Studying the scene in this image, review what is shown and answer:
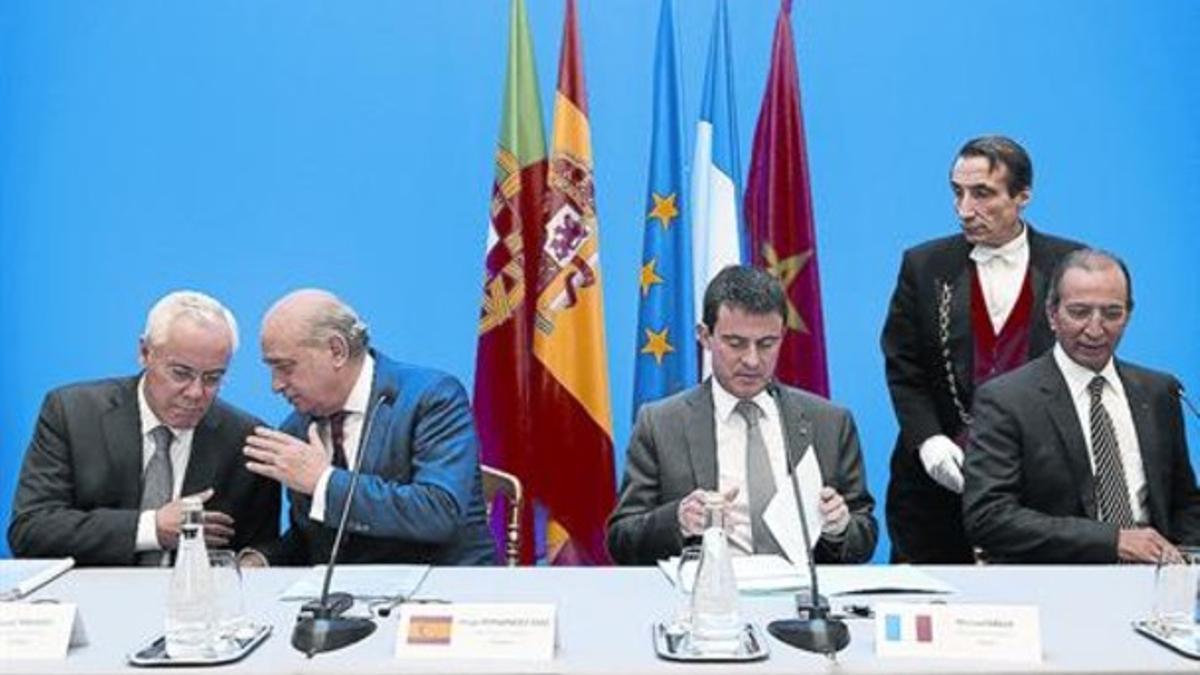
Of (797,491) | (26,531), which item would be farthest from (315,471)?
(797,491)

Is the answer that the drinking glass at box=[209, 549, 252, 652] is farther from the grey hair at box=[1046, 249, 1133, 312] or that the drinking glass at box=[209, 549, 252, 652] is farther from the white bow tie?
the white bow tie

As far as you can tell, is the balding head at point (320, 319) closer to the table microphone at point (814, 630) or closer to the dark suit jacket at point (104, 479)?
the dark suit jacket at point (104, 479)

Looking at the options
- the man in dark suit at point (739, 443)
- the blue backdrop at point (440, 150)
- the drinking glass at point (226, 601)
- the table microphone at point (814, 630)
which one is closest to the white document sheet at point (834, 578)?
the table microphone at point (814, 630)

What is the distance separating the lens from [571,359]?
4.77 metres

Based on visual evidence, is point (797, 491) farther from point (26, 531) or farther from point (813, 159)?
point (813, 159)

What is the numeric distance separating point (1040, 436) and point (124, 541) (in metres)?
2.05

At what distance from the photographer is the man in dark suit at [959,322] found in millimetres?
3939

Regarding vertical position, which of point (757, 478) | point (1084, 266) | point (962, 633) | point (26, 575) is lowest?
point (962, 633)

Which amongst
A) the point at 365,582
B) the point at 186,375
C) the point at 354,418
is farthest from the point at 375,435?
the point at 365,582

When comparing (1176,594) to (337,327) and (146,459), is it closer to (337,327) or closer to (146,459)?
(337,327)

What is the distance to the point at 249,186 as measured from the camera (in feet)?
16.8

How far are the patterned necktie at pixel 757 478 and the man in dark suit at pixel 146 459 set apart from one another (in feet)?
3.68

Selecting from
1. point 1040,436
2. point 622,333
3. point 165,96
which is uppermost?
point 165,96

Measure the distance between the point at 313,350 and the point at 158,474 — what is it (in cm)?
51
